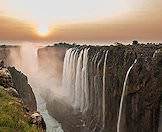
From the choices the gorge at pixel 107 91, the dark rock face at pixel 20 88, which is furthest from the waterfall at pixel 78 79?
the dark rock face at pixel 20 88

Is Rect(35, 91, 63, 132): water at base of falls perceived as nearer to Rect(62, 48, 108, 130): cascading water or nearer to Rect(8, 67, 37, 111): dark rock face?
Rect(62, 48, 108, 130): cascading water

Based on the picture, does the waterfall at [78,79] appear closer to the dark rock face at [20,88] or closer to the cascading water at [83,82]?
the cascading water at [83,82]

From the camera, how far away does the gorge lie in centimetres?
3888

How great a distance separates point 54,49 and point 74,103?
41.0m

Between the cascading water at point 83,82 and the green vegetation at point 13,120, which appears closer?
the green vegetation at point 13,120

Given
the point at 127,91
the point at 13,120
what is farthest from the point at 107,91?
the point at 13,120

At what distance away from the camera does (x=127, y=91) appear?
41844 mm

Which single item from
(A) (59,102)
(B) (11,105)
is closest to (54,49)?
(A) (59,102)

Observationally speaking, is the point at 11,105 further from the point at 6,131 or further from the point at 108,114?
the point at 108,114

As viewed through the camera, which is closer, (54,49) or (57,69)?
(57,69)

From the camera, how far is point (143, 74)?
1551 inches

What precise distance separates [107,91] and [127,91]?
401 inches

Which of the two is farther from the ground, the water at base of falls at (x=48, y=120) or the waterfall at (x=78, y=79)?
the waterfall at (x=78, y=79)

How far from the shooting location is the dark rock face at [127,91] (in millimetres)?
38406
